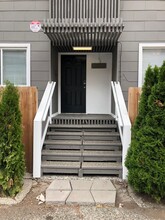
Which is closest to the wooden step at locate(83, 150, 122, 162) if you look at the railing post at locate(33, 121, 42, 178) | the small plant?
the railing post at locate(33, 121, 42, 178)

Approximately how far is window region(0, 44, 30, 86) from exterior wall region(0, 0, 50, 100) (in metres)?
0.19

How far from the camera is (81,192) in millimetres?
4180

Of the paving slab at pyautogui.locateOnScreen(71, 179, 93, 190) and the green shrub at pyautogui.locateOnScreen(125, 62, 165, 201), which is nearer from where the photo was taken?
the green shrub at pyautogui.locateOnScreen(125, 62, 165, 201)

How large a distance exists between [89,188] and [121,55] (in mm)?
3938

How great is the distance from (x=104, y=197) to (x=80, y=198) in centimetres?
39

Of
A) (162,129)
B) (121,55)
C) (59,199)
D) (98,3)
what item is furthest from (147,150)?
(98,3)

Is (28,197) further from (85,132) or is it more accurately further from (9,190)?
(85,132)

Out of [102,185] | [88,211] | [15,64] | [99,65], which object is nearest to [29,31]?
[15,64]

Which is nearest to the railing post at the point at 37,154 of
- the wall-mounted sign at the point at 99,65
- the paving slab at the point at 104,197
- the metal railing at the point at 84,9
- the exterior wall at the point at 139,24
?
the paving slab at the point at 104,197

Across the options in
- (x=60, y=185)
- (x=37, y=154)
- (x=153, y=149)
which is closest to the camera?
(x=153, y=149)

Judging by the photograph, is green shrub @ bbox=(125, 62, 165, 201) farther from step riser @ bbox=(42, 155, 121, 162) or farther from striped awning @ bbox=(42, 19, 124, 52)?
striped awning @ bbox=(42, 19, 124, 52)

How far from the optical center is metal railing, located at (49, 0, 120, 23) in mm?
6590

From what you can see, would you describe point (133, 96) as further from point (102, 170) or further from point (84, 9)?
point (84, 9)

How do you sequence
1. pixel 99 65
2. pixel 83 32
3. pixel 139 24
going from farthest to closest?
pixel 99 65 < pixel 139 24 < pixel 83 32
